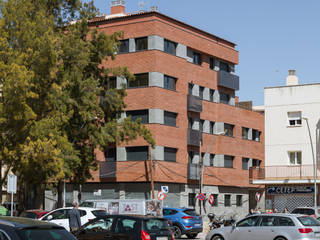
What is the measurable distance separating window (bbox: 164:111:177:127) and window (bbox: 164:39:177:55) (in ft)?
16.7

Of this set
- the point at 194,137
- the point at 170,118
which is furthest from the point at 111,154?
the point at 194,137

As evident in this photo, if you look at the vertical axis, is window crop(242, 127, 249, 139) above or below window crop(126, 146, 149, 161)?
above

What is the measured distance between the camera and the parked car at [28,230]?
29.1ft

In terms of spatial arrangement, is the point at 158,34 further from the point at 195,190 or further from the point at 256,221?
the point at 256,221

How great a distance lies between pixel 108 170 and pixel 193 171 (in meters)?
7.33

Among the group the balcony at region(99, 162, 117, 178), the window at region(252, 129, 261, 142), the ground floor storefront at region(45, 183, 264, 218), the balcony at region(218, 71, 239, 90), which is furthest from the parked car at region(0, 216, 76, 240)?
the window at region(252, 129, 261, 142)

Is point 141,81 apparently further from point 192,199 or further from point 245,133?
point 245,133

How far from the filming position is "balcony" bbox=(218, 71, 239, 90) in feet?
193

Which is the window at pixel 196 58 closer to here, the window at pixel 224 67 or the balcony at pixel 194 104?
the balcony at pixel 194 104

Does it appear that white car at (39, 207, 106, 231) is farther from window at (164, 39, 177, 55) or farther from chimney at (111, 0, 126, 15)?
chimney at (111, 0, 126, 15)

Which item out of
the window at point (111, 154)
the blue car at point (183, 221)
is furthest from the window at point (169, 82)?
the blue car at point (183, 221)

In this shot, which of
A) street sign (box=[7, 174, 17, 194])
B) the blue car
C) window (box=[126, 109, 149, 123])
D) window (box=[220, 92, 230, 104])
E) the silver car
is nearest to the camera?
the silver car

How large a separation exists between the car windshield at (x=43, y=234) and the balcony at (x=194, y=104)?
43.7 metres

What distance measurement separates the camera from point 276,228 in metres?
20.5
